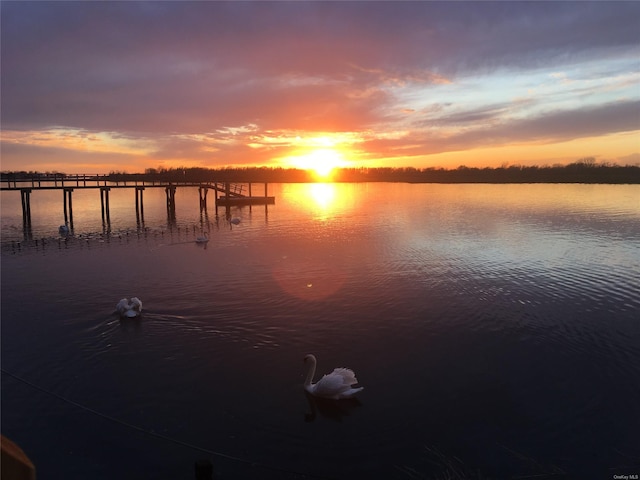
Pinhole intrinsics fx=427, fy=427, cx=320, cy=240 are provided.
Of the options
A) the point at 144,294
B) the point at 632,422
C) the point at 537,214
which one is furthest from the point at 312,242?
the point at 537,214

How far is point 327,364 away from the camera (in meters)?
12.2

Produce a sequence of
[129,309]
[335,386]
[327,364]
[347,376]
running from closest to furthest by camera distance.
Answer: [335,386]
[347,376]
[327,364]
[129,309]

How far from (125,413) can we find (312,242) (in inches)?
920

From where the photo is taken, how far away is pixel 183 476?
318 inches

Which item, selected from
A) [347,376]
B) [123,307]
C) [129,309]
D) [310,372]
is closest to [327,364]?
[310,372]

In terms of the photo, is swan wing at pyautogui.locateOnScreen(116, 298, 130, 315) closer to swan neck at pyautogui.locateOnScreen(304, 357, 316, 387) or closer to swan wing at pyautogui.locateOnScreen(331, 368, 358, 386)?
swan neck at pyautogui.locateOnScreen(304, 357, 316, 387)

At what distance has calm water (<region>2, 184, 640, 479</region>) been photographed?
868cm

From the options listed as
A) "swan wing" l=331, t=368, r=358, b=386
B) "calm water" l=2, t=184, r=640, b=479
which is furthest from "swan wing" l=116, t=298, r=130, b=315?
"swan wing" l=331, t=368, r=358, b=386

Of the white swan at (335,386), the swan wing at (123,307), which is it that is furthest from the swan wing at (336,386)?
the swan wing at (123,307)

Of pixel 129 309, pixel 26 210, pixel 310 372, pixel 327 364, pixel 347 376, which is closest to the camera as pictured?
pixel 347 376

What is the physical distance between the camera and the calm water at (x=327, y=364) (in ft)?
28.5

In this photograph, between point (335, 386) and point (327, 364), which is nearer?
point (335, 386)

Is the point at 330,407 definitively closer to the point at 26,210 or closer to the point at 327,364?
the point at 327,364

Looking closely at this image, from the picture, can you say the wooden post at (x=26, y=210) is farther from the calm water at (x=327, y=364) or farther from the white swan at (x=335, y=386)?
the white swan at (x=335, y=386)
